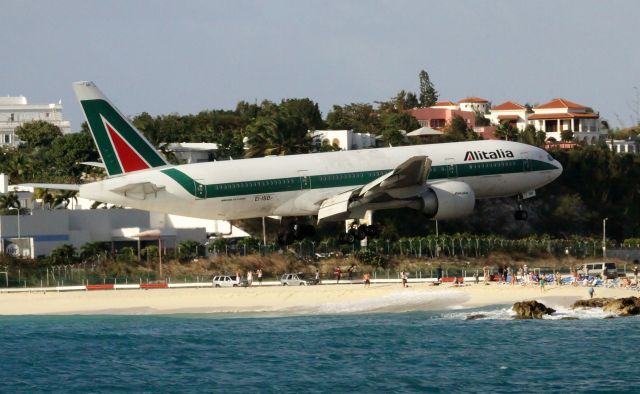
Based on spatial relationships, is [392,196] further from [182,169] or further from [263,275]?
[263,275]

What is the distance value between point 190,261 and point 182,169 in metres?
29.7

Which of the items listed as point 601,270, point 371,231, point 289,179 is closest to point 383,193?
point 371,231

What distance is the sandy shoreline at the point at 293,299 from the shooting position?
101 meters

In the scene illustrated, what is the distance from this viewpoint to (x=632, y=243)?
125125 millimetres

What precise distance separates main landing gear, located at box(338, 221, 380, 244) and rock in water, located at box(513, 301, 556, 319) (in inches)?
522

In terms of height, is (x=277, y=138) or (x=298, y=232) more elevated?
(x=277, y=138)

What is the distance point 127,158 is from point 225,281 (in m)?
22.4

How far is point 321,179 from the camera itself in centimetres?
8644

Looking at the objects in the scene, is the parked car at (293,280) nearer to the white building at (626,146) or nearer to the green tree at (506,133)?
the green tree at (506,133)

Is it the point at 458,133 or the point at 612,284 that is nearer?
the point at 612,284

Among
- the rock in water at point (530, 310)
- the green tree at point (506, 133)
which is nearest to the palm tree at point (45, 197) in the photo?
the rock in water at point (530, 310)

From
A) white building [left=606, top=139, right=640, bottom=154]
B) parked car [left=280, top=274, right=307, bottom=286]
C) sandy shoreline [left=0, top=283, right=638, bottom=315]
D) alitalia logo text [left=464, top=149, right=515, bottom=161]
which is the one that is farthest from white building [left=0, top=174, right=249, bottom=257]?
white building [left=606, top=139, right=640, bottom=154]

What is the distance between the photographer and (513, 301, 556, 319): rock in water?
315ft

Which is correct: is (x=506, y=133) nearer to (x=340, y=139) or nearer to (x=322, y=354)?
(x=340, y=139)
